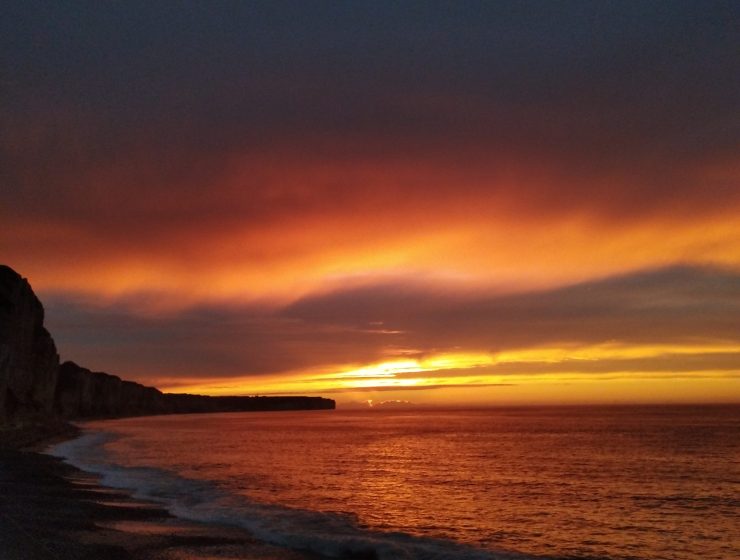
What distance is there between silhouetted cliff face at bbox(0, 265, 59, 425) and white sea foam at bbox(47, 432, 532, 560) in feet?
128

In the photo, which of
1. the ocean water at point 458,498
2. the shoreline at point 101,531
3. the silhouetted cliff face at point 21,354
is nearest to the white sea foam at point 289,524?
the ocean water at point 458,498

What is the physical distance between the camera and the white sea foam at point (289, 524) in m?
20.1

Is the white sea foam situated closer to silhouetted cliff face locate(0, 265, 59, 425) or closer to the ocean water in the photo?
the ocean water

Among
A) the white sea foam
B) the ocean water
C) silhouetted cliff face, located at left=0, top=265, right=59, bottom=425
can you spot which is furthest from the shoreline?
silhouetted cliff face, located at left=0, top=265, right=59, bottom=425

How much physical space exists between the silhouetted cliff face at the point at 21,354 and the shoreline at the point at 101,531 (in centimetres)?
4297

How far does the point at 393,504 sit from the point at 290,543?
1053 cm

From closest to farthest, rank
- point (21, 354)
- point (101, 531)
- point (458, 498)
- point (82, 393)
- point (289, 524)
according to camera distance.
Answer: point (101, 531)
point (289, 524)
point (458, 498)
point (21, 354)
point (82, 393)

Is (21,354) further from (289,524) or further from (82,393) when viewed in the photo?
(82,393)

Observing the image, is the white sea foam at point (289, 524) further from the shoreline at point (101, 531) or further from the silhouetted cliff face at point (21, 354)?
the silhouetted cliff face at point (21, 354)

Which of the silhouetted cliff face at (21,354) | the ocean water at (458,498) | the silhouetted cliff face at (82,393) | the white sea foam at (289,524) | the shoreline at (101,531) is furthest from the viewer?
the silhouetted cliff face at (82,393)

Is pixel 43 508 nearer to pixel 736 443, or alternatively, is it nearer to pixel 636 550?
pixel 636 550

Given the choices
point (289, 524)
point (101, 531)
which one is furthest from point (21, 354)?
point (289, 524)

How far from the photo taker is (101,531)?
2075cm

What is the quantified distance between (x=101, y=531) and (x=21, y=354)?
228ft
